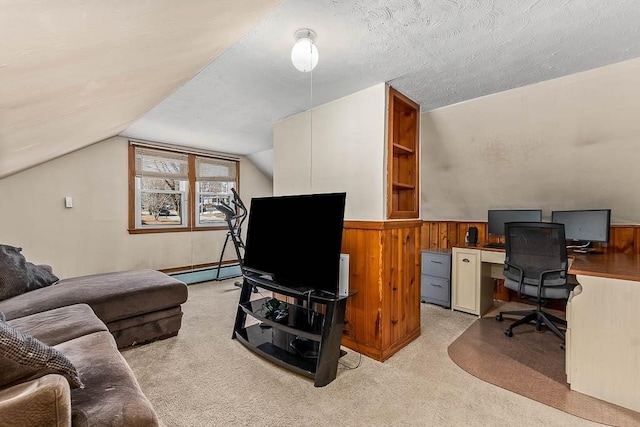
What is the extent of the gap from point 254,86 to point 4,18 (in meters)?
1.98

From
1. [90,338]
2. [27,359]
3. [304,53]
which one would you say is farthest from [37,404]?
[304,53]

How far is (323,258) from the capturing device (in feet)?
6.78

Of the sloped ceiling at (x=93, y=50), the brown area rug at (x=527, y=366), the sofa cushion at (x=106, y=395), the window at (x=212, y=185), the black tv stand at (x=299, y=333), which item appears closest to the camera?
the sloped ceiling at (x=93, y=50)

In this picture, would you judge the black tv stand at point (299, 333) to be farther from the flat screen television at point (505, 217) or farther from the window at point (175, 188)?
the window at point (175, 188)

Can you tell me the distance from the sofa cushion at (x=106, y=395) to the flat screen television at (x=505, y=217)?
3.68 meters

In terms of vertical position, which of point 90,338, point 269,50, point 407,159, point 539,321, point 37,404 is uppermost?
point 269,50

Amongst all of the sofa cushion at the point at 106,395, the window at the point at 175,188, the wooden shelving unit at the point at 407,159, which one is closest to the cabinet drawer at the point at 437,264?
the wooden shelving unit at the point at 407,159

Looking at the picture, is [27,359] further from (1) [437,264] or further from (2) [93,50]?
(1) [437,264]

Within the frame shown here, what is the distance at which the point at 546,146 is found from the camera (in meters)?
2.82

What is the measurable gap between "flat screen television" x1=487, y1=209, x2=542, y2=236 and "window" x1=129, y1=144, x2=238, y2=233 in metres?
4.03

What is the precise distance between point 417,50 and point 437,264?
249 centimetres

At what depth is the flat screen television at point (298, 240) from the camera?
2035mm

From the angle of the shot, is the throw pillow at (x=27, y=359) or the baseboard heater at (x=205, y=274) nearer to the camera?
the throw pillow at (x=27, y=359)

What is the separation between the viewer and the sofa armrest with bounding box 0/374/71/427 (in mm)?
796
